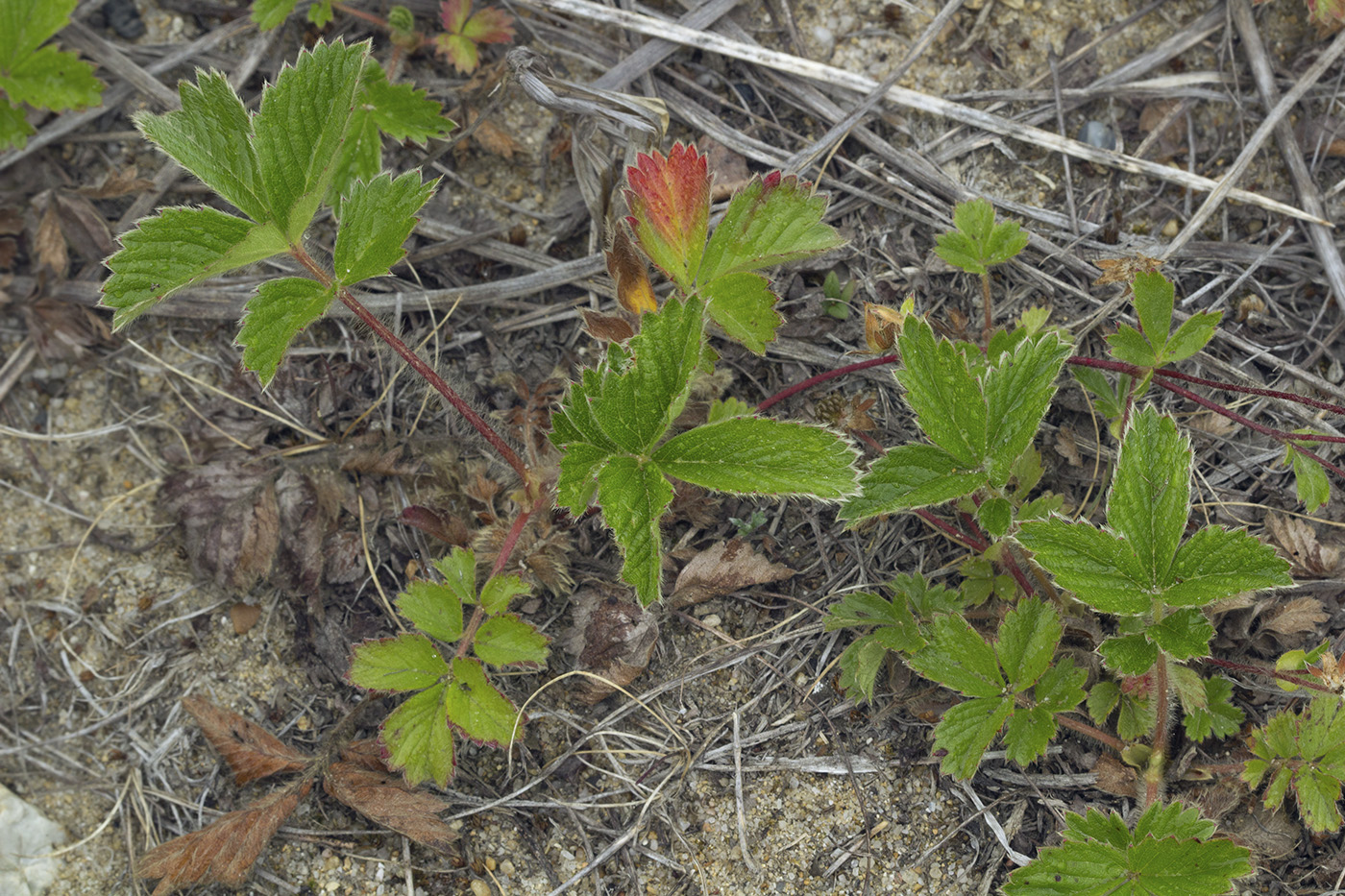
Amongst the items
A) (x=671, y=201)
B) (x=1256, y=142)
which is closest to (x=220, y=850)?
(x=671, y=201)

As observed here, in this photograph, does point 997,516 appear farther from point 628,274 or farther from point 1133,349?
point 628,274

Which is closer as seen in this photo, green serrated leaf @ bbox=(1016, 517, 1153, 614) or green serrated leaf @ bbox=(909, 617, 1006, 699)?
green serrated leaf @ bbox=(1016, 517, 1153, 614)

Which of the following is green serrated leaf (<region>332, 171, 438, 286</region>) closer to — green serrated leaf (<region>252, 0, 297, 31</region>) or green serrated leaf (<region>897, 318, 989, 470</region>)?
green serrated leaf (<region>252, 0, 297, 31</region>)

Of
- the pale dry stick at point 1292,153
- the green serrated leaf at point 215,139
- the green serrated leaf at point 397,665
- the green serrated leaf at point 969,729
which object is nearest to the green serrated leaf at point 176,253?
the green serrated leaf at point 215,139

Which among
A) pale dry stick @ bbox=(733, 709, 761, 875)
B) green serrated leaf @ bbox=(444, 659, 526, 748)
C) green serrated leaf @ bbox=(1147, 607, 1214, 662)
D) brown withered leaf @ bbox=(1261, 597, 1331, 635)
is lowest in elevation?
pale dry stick @ bbox=(733, 709, 761, 875)

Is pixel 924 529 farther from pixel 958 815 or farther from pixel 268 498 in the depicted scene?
pixel 268 498

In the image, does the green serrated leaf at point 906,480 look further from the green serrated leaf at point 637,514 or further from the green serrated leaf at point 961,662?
the green serrated leaf at point 637,514

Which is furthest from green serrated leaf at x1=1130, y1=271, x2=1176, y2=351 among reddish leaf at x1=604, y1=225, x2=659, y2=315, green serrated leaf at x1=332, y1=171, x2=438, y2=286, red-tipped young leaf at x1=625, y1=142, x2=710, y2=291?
green serrated leaf at x1=332, y1=171, x2=438, y2=286
